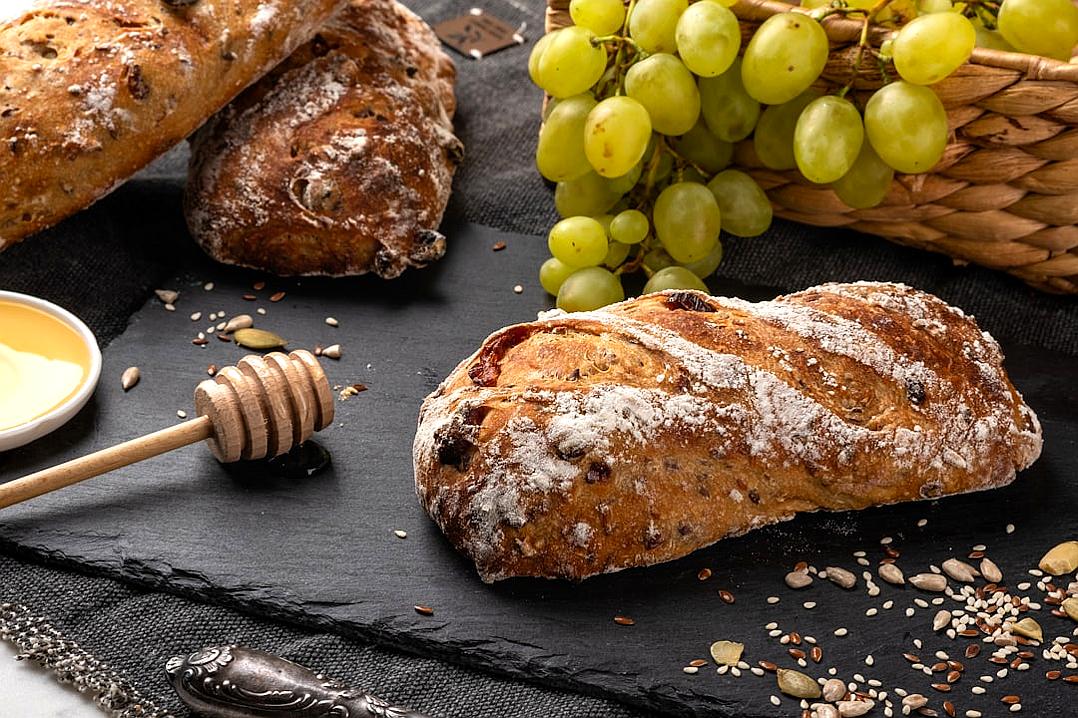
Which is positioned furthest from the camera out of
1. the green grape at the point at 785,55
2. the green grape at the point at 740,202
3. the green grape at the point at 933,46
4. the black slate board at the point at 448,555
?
the green grape at the point at 740,202

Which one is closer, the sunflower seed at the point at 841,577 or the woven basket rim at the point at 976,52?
the sunflower seed at the point at 841,577

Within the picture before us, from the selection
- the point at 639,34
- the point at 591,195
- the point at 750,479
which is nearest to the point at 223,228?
the point at 591,195

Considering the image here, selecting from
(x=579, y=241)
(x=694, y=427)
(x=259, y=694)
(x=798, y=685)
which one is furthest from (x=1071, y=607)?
(x=259, y=694)

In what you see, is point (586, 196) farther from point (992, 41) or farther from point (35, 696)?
point (35, 696)

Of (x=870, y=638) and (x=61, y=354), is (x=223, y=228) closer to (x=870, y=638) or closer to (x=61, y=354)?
(x=61, y=354)

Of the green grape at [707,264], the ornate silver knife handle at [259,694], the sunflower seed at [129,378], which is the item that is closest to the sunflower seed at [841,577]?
the ornate silver knife handle at [259,694]

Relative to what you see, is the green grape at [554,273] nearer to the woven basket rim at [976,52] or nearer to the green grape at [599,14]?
the green grape at [599,14]
